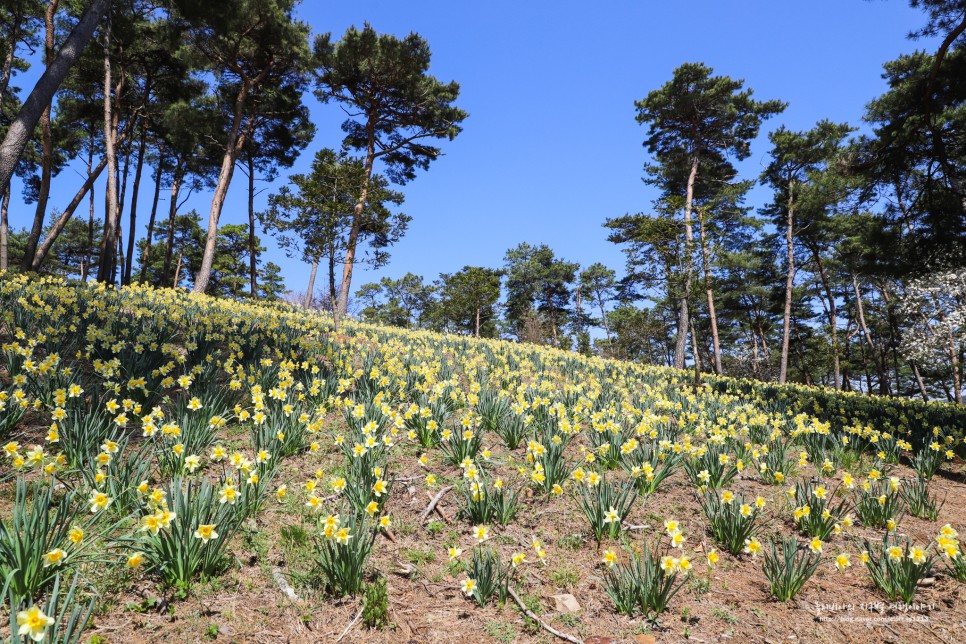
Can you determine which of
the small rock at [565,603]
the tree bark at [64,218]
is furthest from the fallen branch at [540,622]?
the tree bark at [64,218]

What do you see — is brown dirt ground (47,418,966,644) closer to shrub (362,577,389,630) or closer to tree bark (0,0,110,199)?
shrub (362,577,389,630)

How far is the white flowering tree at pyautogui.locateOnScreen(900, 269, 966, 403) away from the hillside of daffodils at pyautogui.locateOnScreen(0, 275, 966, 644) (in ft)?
54.1

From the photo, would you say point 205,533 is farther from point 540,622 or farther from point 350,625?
point 540,622

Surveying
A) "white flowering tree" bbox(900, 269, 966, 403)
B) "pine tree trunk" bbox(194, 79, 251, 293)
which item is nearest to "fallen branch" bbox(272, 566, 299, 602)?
"pine tree trunk" bbox(194, 79, 251, 293)

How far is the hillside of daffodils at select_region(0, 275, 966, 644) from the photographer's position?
209 cm

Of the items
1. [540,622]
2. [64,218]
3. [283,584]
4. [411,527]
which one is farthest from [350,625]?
[64,218]

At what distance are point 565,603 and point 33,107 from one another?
9.30m

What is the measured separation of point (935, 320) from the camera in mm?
17156

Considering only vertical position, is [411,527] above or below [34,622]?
below

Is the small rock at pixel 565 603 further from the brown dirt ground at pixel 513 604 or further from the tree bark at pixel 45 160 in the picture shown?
the tree bark at pixel 45 160

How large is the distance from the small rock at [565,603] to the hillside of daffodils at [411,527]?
1cm

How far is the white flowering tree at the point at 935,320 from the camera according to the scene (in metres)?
15.3

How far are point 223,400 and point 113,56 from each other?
20846 mm

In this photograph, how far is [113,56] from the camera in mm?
16141
